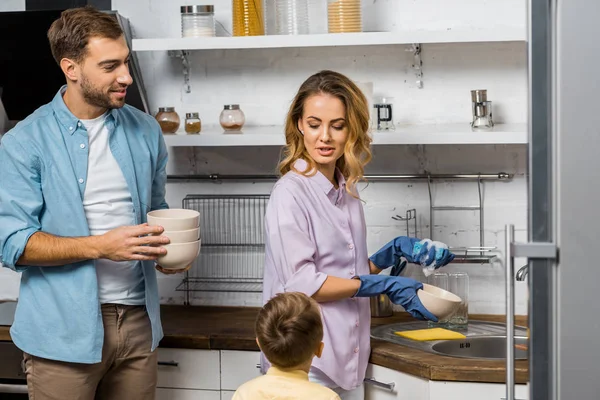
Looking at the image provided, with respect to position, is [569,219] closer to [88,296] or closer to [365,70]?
[88,296]

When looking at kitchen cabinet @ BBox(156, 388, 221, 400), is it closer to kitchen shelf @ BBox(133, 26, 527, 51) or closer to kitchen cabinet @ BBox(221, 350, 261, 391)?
kitchen cabinet @ BBox(221, 350, 261, 391)

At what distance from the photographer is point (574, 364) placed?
123cm

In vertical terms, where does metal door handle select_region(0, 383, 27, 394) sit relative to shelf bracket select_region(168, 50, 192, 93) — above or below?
below

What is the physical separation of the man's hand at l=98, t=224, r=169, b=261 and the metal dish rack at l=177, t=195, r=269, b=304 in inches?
43.0

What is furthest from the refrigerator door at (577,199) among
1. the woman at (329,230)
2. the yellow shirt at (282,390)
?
the woman at (329,230)

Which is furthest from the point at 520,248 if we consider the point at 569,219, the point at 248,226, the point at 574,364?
the point at 248,226

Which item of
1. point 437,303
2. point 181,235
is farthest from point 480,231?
point 181,235

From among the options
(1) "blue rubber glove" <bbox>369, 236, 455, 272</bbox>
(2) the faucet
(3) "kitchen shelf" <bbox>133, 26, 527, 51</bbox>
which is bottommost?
(2) the faucet

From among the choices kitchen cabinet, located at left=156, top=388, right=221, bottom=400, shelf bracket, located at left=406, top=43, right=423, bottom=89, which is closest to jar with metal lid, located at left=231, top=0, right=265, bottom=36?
shelf bracket, located at left=406, top=43, right=423, bottom=89

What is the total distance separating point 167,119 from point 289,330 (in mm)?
1335

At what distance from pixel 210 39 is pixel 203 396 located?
1.16 metres

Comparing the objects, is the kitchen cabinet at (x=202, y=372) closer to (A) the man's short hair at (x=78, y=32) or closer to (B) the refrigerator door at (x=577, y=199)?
(A) the man's short hair at (x=78, y=32)

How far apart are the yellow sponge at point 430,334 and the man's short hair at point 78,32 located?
48.9 inches

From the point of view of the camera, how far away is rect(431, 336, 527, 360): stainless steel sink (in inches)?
101
